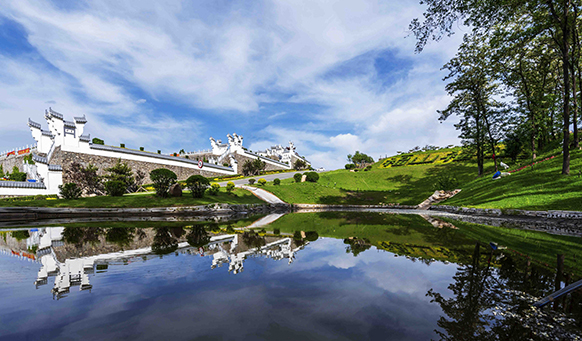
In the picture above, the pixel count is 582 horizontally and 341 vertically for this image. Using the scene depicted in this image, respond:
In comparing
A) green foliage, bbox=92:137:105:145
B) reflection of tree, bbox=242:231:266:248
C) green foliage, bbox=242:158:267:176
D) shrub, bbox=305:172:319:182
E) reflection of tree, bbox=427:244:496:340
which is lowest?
reflection of tree, bbox=242:231:266:248

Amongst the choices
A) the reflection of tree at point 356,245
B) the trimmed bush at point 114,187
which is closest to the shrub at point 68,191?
the trimmed bush at point 114,187

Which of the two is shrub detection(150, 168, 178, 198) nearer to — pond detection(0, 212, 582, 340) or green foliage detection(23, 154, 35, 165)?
pond detection(0, 212, 582, 340)

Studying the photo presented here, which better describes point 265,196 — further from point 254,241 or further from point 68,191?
point 254,241

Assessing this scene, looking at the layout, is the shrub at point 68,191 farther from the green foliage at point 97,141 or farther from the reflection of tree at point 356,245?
the reflection of tree at point 356,245

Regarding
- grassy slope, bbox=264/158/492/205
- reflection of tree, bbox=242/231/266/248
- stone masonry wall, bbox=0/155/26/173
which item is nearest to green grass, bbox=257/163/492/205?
grassy slope, bbox=264/158/492/205

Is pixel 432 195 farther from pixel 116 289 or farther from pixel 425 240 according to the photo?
pixel 116 289

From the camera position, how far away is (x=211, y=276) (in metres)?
5.66

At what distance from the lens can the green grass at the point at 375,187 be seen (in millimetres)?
32406

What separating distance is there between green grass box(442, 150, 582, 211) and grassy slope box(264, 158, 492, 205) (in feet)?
36.1

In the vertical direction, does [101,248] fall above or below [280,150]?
below

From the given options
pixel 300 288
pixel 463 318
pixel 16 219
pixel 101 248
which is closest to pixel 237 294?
pixel 300 288

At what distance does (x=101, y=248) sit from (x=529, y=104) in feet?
111

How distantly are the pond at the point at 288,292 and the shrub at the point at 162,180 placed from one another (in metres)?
16.4

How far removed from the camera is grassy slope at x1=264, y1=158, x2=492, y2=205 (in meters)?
32.5
